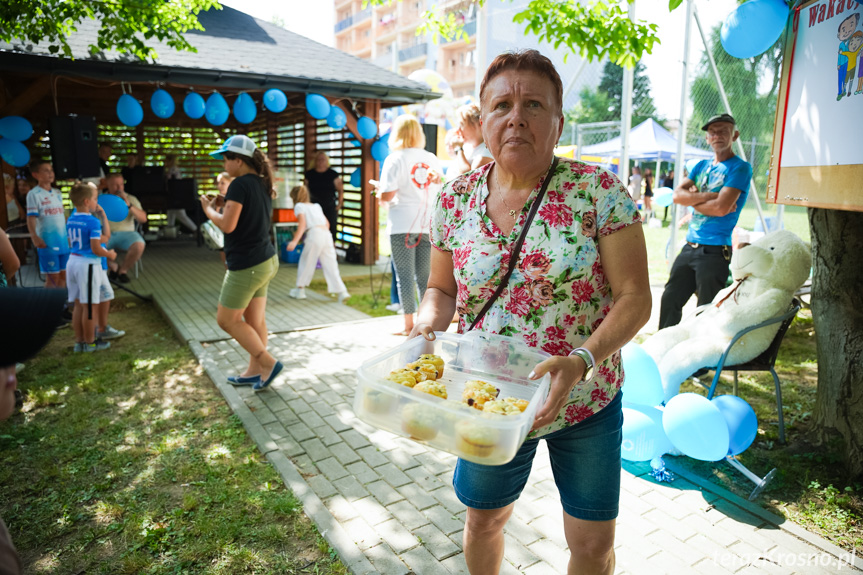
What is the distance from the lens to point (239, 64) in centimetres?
940

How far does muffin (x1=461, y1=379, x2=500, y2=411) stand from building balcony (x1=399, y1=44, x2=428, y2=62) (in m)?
51.2

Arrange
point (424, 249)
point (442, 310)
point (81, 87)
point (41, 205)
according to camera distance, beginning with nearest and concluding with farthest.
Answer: point (442, 310) → point (424, 249) → point (41, 205) → point (81, 87)

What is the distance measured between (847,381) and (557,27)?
3923mm

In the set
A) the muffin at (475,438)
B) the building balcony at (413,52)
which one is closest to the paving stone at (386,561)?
the muffin at (475,438)

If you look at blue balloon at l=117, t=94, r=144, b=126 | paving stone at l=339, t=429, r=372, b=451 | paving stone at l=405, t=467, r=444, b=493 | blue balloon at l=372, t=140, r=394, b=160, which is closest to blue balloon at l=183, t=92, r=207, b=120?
blue balloon at l=117, t=94, r=144, b=126

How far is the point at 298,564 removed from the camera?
8.57 feet

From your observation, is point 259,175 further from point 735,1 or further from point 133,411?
point 735,1

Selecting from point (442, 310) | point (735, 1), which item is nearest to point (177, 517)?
point (442, 310)

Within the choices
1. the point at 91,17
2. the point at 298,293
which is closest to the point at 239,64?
the point at 91,17

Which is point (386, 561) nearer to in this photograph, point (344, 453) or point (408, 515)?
point (408, 515)

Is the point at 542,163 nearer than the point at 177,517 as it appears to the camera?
Yes

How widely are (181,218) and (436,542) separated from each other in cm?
1412

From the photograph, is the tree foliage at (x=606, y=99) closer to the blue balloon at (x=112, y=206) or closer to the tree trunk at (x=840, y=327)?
the blue balloon at (x=112, y=206)

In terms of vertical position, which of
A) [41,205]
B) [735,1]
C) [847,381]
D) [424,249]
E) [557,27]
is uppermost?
[735,1]
